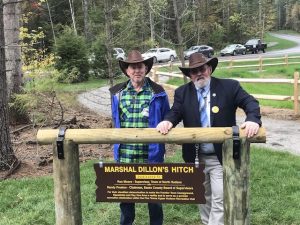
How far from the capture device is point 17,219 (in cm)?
522

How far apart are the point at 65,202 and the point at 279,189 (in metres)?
3.22

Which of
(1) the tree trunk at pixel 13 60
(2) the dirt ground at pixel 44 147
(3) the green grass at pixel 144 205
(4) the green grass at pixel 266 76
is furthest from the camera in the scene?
(4) the green grass at pixel 266 76

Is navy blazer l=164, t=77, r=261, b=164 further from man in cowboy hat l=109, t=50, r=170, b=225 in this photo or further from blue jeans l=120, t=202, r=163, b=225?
blue jeans l=120, t=202, r=163, b=225

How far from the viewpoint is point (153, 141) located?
354 cm

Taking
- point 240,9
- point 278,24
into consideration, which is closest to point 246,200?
point 240,9

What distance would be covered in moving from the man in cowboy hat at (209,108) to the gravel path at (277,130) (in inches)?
180

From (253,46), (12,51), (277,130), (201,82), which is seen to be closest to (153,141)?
(201,82)

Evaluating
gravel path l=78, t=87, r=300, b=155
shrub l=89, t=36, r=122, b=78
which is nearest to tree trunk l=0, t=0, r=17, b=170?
gravel path l=78, t=87, r=300, b=155

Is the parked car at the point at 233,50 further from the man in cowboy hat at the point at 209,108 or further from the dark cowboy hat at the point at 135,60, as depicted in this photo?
the man in cowboy hat at the point at 209,108

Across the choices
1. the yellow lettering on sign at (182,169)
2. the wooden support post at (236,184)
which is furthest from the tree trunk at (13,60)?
the wooden support post at (236,184)

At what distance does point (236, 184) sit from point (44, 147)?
579 centimetres

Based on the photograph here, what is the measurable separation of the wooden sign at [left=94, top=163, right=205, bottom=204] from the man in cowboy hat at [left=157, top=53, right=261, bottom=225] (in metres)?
0.52

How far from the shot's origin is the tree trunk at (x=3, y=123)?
22.3 feet

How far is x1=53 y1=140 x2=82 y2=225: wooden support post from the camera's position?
3684mm
